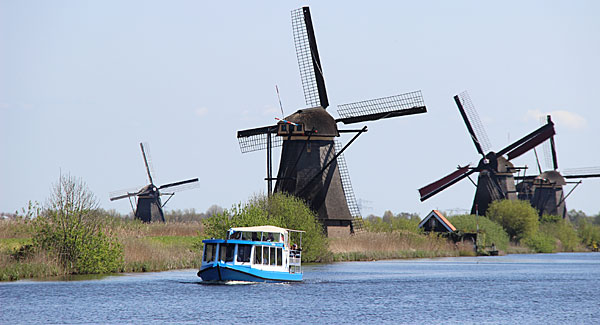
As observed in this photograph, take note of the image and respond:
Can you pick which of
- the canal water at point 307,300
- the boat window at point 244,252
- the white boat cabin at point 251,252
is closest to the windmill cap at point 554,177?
the canal water at point 307,300

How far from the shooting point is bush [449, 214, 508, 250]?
84.3m

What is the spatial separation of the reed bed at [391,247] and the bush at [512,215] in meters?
10.7

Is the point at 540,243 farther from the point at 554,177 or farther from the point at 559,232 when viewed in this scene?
the point at 554,177

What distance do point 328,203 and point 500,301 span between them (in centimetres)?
2348

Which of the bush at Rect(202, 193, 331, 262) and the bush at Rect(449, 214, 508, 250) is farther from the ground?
the bush at Rect(449, 214, 508, 250)

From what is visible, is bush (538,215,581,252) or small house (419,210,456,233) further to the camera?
bush (538,215,581,252)

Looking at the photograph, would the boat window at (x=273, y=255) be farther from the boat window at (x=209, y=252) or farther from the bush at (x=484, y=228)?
the bush at (x=484, y=228)

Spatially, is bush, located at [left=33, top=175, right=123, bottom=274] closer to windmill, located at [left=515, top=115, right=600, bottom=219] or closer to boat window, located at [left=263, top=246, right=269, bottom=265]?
boat window, located at [left=263, top=246, right=269, bottom=265]

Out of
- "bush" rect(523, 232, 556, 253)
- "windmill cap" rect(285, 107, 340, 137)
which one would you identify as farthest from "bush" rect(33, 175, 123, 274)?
"bush" rect(523, 232, 556, 253)

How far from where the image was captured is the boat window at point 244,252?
38.5m

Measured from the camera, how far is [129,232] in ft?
160

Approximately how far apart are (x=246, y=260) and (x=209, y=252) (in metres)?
1.68

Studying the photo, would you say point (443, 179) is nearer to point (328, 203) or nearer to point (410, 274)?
point (328, 203)

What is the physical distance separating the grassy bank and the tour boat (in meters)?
5.92
